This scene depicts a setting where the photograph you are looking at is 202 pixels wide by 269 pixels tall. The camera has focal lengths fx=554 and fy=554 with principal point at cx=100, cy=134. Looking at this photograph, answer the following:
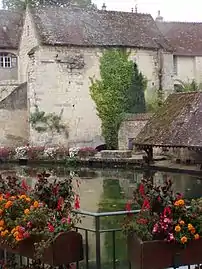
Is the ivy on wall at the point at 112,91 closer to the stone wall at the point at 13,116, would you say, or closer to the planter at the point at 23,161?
the stone wall at the point at 13,116

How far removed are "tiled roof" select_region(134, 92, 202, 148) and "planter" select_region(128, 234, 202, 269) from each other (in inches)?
786

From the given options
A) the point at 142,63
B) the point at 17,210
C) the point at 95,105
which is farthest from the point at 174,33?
the point at 17,210

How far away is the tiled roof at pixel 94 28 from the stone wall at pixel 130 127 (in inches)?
212

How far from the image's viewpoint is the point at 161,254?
5188mm

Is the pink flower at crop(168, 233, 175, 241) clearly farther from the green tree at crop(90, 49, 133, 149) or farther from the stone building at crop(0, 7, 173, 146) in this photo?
the green tree at crop(90, 49, 133, 149)

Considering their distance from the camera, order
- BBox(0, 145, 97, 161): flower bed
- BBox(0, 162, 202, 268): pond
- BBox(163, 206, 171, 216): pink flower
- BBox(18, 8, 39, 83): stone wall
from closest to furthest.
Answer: BBox(163, 206, 171, 216): pink flower, BBox(0, 162, 202, 268): pond, BBox(0, 145, 97, 161): flower bed, BBox(18, 8, 39, 83): stone wall

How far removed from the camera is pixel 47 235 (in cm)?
543

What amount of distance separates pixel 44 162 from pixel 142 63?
10.0m

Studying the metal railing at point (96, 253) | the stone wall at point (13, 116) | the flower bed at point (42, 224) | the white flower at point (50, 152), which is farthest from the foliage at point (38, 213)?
the stone wall at point (13, 116)

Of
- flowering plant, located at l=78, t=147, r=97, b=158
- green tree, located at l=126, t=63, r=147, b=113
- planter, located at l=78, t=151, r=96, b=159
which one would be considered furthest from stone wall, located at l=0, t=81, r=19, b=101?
planter, located at l=78, t=151, r=96, b=159

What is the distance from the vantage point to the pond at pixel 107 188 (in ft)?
34.5

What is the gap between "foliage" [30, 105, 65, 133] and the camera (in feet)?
116

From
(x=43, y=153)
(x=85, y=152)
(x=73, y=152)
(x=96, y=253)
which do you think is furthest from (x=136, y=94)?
(x=96, y=253)

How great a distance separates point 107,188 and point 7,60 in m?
21.6
